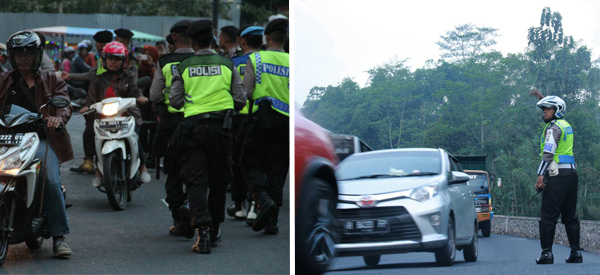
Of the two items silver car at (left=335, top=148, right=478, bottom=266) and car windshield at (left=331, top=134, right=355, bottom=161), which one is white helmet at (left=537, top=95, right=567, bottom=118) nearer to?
silver car at (left=335, top=148, right=478, bottom=266)

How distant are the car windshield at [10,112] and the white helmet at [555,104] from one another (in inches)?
156

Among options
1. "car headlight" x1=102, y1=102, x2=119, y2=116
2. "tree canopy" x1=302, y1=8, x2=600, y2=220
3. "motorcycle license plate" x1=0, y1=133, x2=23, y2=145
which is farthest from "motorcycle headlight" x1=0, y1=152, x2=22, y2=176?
"tree canopy" x1=302, y1=8, x2=600, y2=220

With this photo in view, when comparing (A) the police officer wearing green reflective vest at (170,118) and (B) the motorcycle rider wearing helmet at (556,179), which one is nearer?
(B) the motorcycle rider wearing helmet at (556,179)

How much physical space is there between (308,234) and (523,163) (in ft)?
2.77

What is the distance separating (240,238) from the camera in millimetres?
7879

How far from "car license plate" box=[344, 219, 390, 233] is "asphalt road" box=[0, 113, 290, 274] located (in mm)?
3046

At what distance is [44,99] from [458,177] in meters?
4.02

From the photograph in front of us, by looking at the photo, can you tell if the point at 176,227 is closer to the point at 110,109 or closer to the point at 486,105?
the point at 110,109

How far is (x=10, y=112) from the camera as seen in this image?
6465mm

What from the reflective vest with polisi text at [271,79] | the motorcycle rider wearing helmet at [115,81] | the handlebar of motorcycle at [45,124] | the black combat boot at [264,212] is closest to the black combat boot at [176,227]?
the black combat boot at [264,212]

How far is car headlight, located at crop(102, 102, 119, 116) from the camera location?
918cm

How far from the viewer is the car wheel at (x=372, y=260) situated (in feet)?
11.4

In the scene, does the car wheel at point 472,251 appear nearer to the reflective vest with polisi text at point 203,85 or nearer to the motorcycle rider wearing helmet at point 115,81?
the reflective vest with polisi text at point 203,85

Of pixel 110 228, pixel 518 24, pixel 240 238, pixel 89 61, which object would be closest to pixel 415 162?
pixel 518 24
